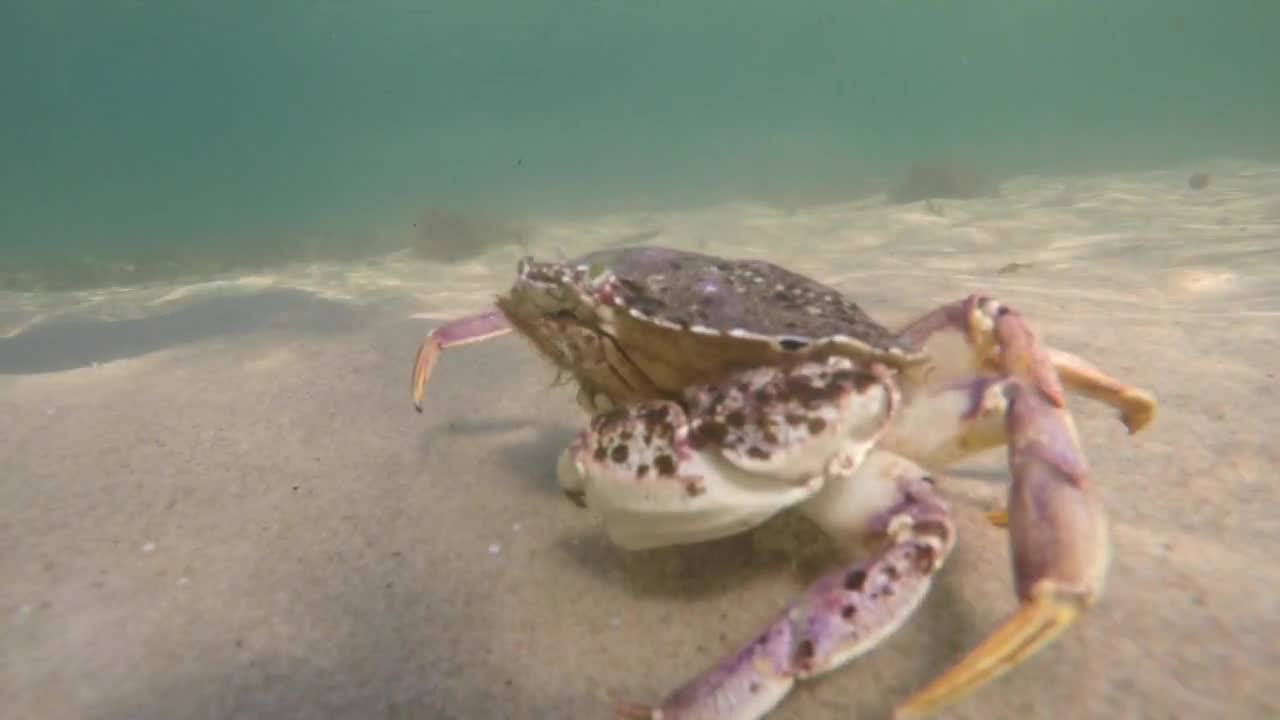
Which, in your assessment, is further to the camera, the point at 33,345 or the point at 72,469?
the point at 33,345

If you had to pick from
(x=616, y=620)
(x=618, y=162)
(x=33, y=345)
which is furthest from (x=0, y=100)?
(x=616, y=620)

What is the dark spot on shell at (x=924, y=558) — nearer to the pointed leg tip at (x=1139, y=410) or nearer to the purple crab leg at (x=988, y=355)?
the purple crab leg at (x=988, y=355)

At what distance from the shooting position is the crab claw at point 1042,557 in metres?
1.31

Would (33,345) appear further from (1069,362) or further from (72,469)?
(1069,362)

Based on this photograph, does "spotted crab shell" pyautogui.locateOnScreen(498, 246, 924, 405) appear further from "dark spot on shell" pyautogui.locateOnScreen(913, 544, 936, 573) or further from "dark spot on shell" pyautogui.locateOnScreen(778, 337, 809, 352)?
"dark spot on shell" pyautogui.locateOnScreen(913, 544, 936, 573)

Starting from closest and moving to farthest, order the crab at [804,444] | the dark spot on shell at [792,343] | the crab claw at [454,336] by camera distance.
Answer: the crab at [804,444], the dark spot on shell at [792,343], the crab claw at [454,336]

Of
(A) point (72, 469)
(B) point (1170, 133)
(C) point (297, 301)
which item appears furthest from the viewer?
(B) point (1170, 133)

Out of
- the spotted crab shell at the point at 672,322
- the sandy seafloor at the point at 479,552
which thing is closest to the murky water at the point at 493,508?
the sandy seafloor at the point at 479,552

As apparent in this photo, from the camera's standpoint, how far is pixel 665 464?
1.65 m

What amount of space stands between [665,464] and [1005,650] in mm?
828

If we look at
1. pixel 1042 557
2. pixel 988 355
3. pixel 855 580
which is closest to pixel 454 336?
pixel 855 580

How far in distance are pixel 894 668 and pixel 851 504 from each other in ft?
1.50

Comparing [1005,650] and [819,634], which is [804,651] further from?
[1005,650]

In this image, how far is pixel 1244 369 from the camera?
3.48 m
